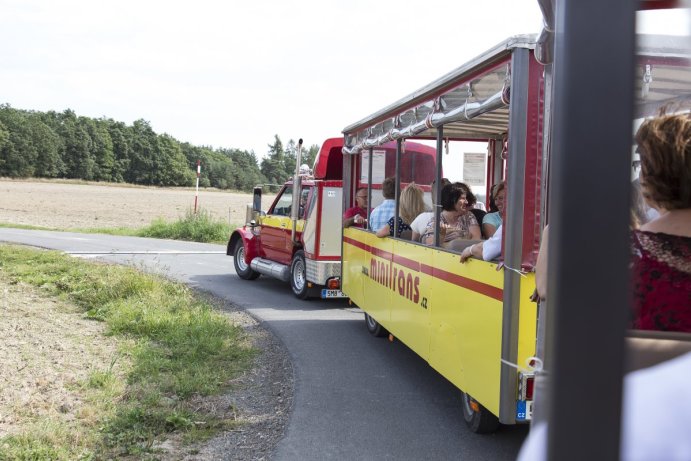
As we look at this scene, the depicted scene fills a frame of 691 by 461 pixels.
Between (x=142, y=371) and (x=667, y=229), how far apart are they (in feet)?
18.6

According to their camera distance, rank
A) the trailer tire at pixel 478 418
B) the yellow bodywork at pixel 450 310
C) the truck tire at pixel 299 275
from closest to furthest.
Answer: the yellow bodywork at pixel 450 310
the trailer tire at pixel 478 418
the truck tire at pixel 299 275

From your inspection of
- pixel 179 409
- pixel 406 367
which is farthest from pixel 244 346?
pixel 179 409

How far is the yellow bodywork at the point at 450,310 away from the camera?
4219 millimetres

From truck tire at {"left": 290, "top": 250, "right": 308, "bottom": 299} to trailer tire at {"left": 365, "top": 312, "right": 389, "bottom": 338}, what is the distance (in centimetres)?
264

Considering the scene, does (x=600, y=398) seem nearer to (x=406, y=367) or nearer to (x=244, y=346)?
(x=406, y=367)

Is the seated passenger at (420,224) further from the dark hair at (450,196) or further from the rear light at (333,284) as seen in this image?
the rear light at (333,284)

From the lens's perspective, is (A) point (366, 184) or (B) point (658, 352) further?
(A) point (366, 184)

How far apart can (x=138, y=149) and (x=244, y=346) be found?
337 feet

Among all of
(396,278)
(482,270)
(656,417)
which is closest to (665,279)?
(656,417)

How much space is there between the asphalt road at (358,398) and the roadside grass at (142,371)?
641 mm

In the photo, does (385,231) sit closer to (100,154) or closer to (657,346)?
(657,346)

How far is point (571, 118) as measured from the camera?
Answer: 0.80 metres

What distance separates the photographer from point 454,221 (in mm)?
6059

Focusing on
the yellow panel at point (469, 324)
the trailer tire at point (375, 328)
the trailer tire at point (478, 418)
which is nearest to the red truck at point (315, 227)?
the trailer tire at point (375, 328)
